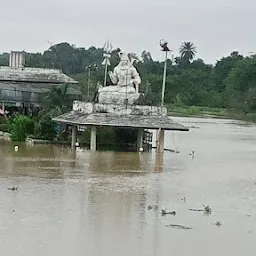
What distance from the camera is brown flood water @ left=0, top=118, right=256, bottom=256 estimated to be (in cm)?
1358

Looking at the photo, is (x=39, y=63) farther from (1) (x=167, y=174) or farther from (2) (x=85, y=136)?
(1) (x=167, y=174)

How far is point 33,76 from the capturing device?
44.8 meters

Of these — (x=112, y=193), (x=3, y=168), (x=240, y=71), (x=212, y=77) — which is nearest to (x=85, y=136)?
(x=3, y=168)

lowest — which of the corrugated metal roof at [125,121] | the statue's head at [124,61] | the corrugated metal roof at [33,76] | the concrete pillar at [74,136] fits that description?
the concrete pillar at [74,136]

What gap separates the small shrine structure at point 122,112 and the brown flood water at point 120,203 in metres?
1.07

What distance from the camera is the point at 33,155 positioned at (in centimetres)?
2834

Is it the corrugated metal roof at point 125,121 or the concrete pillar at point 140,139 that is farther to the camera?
the concrete pillar at point 140,139

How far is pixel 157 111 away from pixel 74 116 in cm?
309

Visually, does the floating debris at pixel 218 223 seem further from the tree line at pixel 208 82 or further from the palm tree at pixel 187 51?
the palm tree at pixel 187 51

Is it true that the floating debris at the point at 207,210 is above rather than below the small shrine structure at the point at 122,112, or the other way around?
below

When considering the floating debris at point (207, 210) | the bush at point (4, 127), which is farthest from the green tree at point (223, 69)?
the floating debris at point (207, 210)

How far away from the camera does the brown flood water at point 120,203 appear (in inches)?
535

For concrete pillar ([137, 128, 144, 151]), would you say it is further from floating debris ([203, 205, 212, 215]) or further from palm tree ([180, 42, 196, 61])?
palm tree ([180, 42, 196, 61])

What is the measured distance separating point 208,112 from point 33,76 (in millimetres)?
31332
